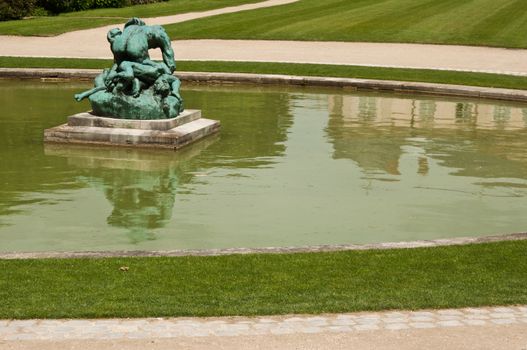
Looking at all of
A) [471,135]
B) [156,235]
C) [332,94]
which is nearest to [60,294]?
[156,235]

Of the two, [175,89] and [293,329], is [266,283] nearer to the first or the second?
[293,329]

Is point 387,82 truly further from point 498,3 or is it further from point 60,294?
point 498,3

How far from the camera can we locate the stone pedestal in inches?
730

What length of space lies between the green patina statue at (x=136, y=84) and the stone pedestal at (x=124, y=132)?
0.24 metres

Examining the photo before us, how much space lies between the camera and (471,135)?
2025 cm

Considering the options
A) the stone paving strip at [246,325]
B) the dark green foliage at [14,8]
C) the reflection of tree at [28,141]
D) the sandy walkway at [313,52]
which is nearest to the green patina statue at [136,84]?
the reflection of tree at [28,141]

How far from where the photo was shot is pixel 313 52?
3312cm

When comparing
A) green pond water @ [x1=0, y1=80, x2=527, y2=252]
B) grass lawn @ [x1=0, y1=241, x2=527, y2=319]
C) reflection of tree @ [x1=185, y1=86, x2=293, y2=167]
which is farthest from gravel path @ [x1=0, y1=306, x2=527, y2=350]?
reflection of tree @ [x1=185, y1=86, x2=293, y2=167]

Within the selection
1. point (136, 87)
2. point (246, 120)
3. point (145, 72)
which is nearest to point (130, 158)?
point (136, 87)

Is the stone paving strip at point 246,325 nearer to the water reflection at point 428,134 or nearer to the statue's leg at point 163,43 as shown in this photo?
the water reflection at point 428,134

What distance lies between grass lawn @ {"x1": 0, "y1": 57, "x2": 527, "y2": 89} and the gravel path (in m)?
17.3

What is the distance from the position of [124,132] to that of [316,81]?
27.8 feet

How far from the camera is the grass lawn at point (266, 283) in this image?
9578mm

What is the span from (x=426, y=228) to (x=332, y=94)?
39.4 feet
